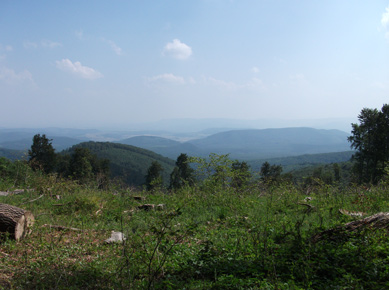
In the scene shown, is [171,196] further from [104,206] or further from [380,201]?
[380,201]

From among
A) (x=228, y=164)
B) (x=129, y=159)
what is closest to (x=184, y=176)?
(x=228, y=164)

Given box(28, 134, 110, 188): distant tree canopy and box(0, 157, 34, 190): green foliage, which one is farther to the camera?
box(28, 134, 110, 188): distant tree canopy

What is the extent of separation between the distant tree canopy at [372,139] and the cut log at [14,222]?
36.6 meters

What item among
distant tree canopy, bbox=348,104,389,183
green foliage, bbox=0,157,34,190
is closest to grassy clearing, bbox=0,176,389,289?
green foliage, bbox=0,157,34,190

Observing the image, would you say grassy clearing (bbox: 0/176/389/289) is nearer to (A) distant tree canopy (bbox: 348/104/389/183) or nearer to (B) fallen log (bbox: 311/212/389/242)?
(B) fallen log (bbox: 311/212/389/242)

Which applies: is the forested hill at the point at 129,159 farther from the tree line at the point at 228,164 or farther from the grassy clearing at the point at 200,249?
the grassy clearing at the point at 200,249

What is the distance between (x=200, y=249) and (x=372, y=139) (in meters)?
37.1

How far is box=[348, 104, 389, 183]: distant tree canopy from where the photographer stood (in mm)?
33000

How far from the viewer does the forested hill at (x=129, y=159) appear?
101750 millimetres

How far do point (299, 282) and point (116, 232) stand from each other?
4448mm

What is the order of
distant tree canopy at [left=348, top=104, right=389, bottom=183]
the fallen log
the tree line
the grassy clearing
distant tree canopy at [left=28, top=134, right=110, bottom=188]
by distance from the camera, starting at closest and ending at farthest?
the grassy clearing
the fallen log
the tree line
distant tree canopy at [left=348, top=104, right=389, bottom=183]
distant tree canopy at [left=28, top=134, right=110, bottom=188]

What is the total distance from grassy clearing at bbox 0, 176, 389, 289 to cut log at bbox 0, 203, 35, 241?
0.71 feet

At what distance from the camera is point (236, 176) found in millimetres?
10547

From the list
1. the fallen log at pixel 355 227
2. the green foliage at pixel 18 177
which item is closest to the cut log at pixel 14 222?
the green foliage at pixel 18 177
